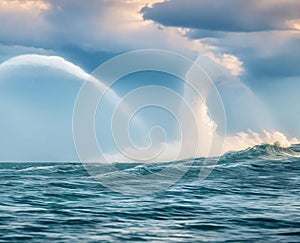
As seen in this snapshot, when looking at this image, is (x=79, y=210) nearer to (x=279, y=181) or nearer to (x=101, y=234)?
(x=101, y=234)

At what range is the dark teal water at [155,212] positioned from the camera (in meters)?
24.8

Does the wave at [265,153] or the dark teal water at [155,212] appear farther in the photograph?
the wave at [265,153]

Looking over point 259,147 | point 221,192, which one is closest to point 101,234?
point 221,192

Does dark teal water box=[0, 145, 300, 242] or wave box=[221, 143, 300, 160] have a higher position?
wave box=[221, 143, 300, 160]

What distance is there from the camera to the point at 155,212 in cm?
3127

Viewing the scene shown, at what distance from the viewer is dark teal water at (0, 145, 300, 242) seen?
24.8 meters

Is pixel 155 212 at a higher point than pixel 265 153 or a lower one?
lower

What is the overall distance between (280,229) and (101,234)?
7.28 meters

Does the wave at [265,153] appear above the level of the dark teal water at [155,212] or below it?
above

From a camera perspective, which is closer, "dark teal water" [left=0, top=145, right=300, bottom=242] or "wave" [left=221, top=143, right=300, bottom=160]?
"dark teal water" [left=0, top=145, right=300, bottom=242]

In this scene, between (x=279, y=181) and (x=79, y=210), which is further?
(x=279, y=181)

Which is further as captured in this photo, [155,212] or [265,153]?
[265,153]

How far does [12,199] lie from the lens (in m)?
36.8

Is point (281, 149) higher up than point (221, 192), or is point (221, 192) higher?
point (281, 149)
